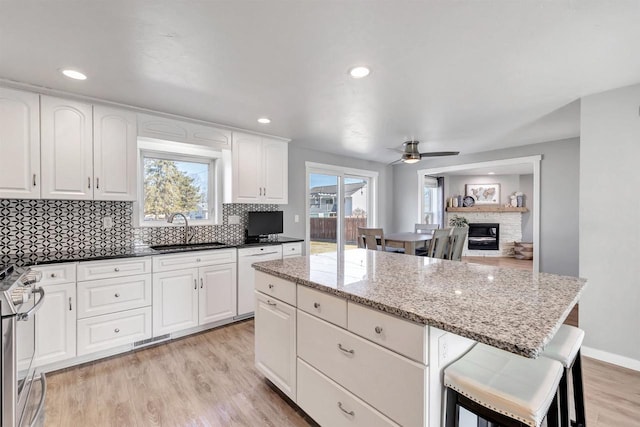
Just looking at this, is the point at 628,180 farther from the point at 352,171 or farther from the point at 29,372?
the point at 29,372

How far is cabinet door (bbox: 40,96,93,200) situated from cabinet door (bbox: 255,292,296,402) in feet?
6.34

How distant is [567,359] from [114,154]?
3.56 meters

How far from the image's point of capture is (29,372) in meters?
1.54

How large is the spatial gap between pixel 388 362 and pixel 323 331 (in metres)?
0.43

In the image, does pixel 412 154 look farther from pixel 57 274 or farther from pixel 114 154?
pixel 57 274

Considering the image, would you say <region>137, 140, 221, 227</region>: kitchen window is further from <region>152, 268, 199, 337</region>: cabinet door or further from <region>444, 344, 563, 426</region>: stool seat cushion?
<region>444, 344, 563, 426</region>: stool seat cushion

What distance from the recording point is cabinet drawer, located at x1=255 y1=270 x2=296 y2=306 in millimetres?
1817

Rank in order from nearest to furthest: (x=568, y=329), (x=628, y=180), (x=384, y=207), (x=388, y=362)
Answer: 1. (x=388, y=362)
2. (x=568, y=329)
3. (x=628, y=180)
4. (x=384, y=207)

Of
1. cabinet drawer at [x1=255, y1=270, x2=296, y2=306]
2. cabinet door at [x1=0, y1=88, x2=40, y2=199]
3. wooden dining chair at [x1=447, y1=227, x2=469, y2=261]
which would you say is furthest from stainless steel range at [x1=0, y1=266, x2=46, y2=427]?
wooden dining chair at [x1=447, y1=227, x2=469, y2=261]

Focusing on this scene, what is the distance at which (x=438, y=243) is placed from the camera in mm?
3760

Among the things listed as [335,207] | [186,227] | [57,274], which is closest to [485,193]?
[335,207]

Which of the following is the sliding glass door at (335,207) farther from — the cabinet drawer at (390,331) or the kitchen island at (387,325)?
the cabinet drawer at (390,331)

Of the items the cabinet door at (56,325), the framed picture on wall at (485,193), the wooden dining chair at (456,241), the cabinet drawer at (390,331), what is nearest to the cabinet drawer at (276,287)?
the cabinet drawer at (390,331)

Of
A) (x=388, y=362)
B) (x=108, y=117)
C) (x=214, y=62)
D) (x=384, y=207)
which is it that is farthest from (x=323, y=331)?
(x=384, y=207)
